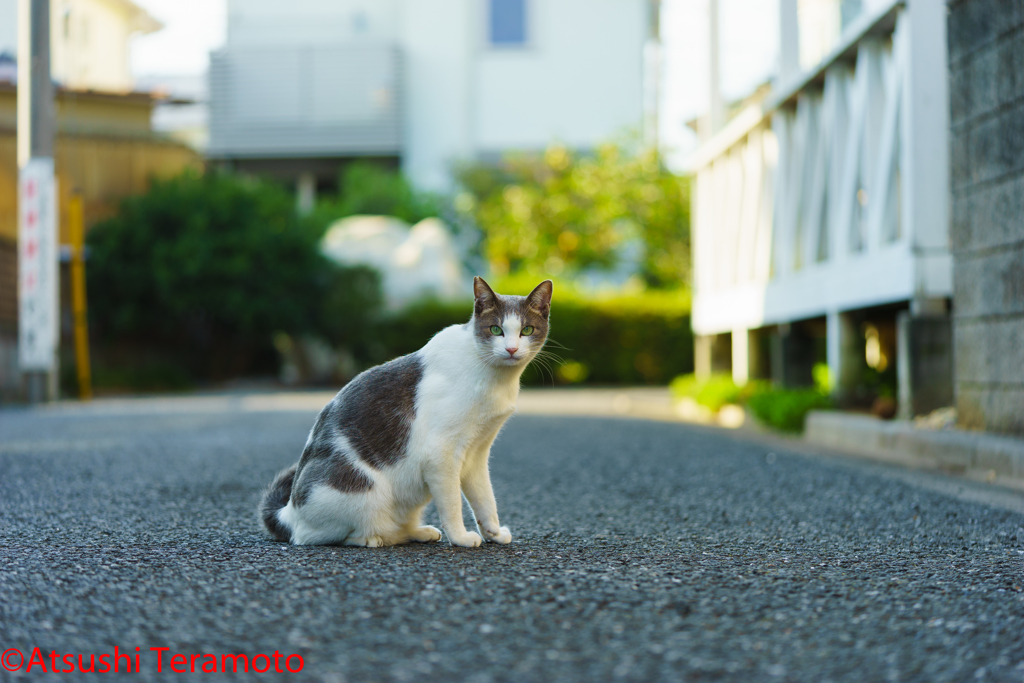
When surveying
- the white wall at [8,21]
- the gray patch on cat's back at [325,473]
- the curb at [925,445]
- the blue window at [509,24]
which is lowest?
the curb at [925,445]

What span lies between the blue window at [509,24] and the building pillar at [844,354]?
819 inches

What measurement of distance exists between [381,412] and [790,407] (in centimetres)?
532

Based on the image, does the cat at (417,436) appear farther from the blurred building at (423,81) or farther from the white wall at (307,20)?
the white wall at (307,20)

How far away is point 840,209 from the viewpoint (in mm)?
7848

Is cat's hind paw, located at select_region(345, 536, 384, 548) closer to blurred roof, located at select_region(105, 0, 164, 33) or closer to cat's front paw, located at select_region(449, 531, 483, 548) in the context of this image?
cat's front paw, located at select_region(449, 531, 483, 548)

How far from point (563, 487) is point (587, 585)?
2288 millimetres

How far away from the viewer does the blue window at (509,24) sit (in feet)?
87.5

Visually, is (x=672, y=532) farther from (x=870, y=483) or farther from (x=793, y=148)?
(x=793, y=148)

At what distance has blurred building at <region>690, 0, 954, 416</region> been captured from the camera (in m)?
6.32

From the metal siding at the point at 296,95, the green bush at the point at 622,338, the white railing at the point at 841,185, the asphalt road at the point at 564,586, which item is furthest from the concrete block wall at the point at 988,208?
the metal siding at the point at 296,95

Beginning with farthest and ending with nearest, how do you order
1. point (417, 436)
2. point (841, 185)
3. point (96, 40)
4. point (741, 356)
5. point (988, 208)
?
1. point (96, 40)
2. point (741, 356)
3. point (841, 185)
4. point (988, 208)
5. point (417, 436)

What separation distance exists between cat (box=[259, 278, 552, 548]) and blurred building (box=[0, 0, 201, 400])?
14673 millimetres

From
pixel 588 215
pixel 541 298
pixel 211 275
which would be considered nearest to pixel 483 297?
pixel 541 298

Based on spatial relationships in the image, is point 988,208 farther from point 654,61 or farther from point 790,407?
point 654,61
